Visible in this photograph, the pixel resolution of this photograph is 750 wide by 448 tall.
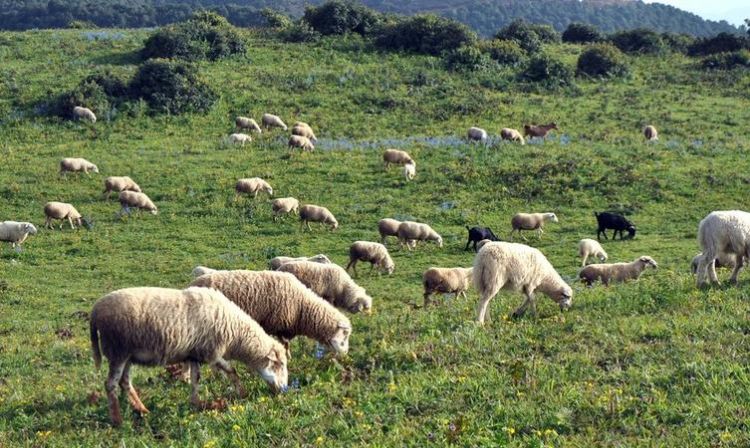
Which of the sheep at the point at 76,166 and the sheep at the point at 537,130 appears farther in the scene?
the sheep at the point at 537,130

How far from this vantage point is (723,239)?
1338 centimetres

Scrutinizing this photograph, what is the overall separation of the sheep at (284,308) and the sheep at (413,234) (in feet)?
43.7

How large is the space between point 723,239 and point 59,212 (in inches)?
786

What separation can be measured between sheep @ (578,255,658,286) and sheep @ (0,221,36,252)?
15.9 metres

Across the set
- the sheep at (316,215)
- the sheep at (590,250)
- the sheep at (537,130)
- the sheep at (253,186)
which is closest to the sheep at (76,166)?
the sheep at (253,186)

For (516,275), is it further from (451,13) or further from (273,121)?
(451,13)

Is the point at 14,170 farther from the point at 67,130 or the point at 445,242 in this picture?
the point at 445,242

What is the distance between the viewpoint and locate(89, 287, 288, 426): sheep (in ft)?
29.3

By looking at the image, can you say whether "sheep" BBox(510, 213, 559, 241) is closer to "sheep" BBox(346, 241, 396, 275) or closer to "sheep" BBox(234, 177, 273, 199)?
"sheep" BBox(346, 241, 396, 275)

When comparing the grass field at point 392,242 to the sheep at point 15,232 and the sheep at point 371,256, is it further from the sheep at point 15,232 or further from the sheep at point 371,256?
the sheep at point 371,256

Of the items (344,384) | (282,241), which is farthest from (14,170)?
(344,384)

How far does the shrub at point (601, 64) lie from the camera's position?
49062mm

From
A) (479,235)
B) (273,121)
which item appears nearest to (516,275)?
(479,235)

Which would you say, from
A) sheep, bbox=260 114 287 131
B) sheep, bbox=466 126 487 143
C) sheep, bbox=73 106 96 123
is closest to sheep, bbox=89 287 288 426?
sheep, bbox=466 126 487 143
